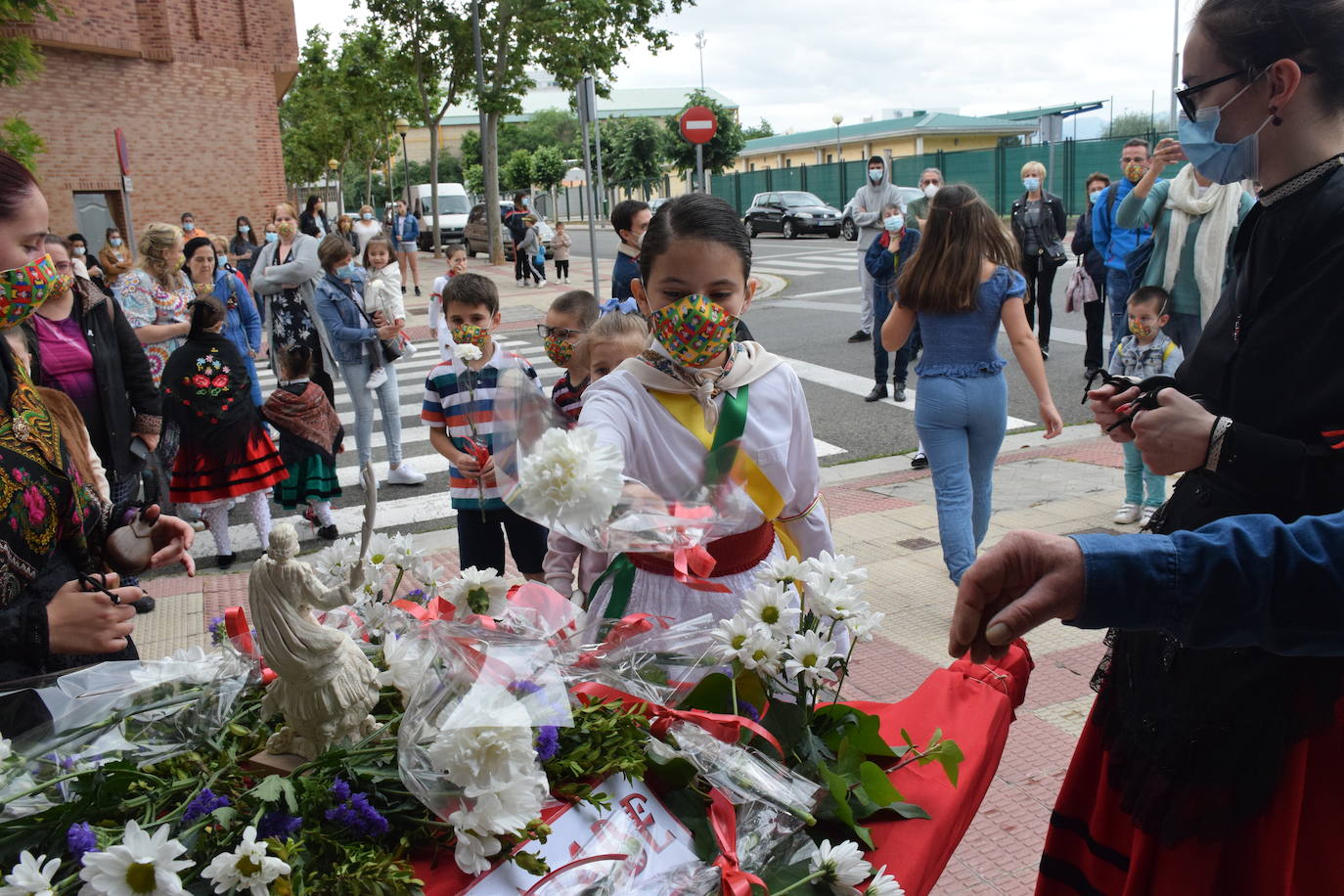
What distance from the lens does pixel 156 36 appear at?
22906mm

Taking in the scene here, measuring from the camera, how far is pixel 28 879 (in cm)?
123

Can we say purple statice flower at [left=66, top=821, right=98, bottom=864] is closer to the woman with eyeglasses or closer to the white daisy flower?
the white daisy flower

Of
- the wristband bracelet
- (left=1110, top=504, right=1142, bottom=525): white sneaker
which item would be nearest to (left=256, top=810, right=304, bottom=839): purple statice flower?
the wristband bracelet

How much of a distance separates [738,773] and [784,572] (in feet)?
1.35

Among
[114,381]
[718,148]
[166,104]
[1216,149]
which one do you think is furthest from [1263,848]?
[718,148]

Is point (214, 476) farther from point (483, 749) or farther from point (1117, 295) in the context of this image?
point (1117, 295)

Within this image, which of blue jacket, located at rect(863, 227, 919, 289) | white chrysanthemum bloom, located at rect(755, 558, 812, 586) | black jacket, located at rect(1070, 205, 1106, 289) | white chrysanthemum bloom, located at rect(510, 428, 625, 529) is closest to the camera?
white chrysanthemum bloom, located at rect(510, 428, 625, 529)

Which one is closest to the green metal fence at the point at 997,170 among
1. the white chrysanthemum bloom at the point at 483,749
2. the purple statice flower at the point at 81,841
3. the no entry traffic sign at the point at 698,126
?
the no entry traffic sign at the point at 698,126

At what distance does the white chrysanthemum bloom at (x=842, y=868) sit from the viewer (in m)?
1.52

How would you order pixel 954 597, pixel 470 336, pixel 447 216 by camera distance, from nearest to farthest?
pixel 470 336, pixel 954 597, pixel 447 216

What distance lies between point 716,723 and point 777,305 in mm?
16776

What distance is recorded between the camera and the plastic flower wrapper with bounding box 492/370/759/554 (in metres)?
1.63

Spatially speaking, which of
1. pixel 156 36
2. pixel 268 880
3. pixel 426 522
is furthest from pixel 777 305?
pixel 268 880

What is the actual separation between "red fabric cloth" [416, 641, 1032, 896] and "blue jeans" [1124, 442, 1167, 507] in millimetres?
4442
